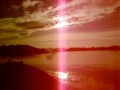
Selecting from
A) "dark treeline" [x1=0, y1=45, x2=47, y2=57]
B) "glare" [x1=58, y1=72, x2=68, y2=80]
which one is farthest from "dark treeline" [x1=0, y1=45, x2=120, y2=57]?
"glare" [x1=58, y1=72, x2=68, y2=80]

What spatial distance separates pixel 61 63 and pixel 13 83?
0.37m

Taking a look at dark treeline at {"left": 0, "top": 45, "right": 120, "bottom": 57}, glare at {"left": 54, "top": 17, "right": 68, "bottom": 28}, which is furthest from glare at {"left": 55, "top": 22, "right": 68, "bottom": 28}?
dark treeline at {"left": 0, "top": 45, "right": 120, "bottom": 57}

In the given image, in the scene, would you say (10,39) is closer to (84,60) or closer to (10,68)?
(10,68)

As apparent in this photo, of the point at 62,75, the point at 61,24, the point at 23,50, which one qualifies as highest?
the point at 61,24

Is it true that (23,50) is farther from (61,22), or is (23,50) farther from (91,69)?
(91,69)

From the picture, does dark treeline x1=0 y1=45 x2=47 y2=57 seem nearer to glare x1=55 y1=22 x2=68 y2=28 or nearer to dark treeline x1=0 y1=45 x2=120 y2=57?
dark treeline x1=0 y1=45 x2=120 y2=57

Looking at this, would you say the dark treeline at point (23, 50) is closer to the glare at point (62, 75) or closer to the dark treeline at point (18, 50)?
the dark treeline at point (18, 50)

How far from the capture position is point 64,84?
179 cm

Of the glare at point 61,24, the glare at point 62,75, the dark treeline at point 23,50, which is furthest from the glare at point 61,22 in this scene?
the glare at point 62,75

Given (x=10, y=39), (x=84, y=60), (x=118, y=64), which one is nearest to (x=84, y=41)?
(x=84, y=60)

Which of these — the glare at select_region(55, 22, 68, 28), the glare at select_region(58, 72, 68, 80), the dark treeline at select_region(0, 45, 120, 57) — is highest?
the glare at select_region(55, 22, 68, 28)

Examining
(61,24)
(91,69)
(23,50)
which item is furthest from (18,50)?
(91,69)

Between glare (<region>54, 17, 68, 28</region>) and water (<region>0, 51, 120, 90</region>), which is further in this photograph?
glare (<region>54, 17, 68, 28</region>)

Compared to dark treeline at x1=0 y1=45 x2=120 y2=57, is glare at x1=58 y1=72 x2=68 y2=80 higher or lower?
lower
